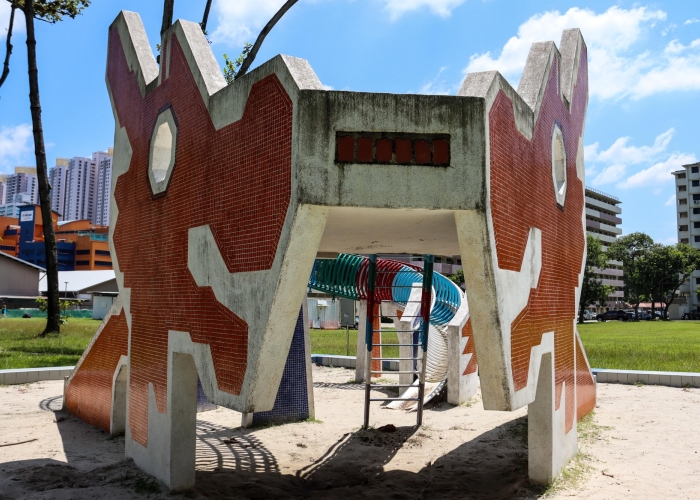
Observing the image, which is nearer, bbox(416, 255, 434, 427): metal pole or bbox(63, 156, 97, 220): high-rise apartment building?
bbox(416, 255, 434, 427): metal pole

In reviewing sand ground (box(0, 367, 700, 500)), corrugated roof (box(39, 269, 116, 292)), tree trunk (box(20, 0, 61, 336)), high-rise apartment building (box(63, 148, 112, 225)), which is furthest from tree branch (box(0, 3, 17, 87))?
high-rise apartment building (box(63, 148, 112, 225))

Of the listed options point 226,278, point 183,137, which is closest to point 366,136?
point 226,278

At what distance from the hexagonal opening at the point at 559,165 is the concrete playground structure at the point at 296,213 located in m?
0.03

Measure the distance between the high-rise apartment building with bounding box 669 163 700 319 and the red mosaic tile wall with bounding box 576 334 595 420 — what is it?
82.2 meters

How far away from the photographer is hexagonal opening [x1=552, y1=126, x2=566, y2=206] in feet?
25.7

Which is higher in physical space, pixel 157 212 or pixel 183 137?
pixel 183 137

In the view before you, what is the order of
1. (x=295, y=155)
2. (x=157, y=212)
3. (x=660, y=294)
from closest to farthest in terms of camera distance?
(x=295, y=155) < (x=157, y=212) < (x=660, y=294)

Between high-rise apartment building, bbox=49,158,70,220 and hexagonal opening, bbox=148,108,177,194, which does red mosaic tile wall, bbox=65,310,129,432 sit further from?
high-rise apartment building, bbox=49,158,70,220

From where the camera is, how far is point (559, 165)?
27.0 ft

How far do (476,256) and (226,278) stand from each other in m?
2.39

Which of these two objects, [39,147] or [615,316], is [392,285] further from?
[615,316]

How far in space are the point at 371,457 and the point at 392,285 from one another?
554cm

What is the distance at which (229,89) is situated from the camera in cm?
603

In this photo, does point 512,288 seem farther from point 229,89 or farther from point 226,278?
point 229,89
